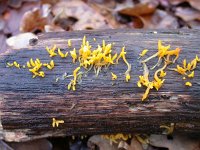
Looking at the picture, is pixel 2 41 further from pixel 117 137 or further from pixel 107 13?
pixel 117 137

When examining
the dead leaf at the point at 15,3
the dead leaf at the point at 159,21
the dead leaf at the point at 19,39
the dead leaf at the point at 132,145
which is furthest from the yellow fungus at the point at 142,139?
the dead leaf at the point at 15,3

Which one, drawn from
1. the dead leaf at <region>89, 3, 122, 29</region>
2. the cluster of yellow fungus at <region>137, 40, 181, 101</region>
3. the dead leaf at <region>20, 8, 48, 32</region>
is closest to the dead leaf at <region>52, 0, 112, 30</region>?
the dead leaf at <region>89, 3, 122, 29</region>

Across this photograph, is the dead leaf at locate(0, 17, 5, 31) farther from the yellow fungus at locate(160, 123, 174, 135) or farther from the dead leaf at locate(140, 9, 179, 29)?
the yellow fungus at locate(160, 123, 174, 135)

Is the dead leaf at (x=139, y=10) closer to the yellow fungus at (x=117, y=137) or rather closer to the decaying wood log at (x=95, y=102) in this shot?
the decaying wood log at (x=95, y=102)

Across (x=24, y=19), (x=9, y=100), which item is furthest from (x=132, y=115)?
(x=24, y=19)

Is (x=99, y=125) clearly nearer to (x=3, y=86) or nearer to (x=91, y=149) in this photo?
(x=91, y=149)

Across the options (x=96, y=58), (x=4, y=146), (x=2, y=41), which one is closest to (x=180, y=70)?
(x=96, y=58)
